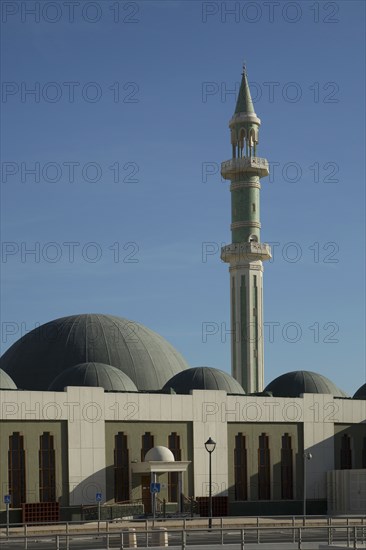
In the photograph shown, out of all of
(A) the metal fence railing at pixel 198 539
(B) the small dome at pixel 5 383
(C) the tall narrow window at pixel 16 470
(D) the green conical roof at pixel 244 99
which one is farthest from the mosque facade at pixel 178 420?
(A) the metal fence railing at pixel 198 539

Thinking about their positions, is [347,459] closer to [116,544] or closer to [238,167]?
[238,167]

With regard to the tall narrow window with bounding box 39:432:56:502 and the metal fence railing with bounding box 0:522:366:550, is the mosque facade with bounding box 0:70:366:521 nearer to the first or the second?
the tall narrow window with bounding box 39:432:56:502

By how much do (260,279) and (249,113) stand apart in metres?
13.4

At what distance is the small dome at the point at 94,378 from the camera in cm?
6538

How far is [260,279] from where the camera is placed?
280 feet

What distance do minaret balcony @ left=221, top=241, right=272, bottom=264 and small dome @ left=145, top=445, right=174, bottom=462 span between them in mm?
23648

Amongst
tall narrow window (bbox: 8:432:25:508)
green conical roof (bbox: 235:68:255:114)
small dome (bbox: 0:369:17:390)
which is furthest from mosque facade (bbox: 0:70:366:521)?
green conical roof (bbox: 235:68:255:114)

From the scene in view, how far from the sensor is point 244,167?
84938 mm

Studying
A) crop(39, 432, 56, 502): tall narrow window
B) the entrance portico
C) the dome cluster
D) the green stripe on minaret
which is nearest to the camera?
crop(39, 432, 56, 502): tall narrow window

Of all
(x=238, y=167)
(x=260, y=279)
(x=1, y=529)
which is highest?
(x=238, y=167)

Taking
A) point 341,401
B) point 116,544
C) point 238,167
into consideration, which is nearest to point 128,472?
point 341,401

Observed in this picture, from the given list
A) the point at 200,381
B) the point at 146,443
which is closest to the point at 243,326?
the point at 200,381

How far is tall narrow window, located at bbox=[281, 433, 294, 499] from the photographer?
70.2 meters

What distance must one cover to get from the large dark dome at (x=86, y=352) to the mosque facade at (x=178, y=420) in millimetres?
96
